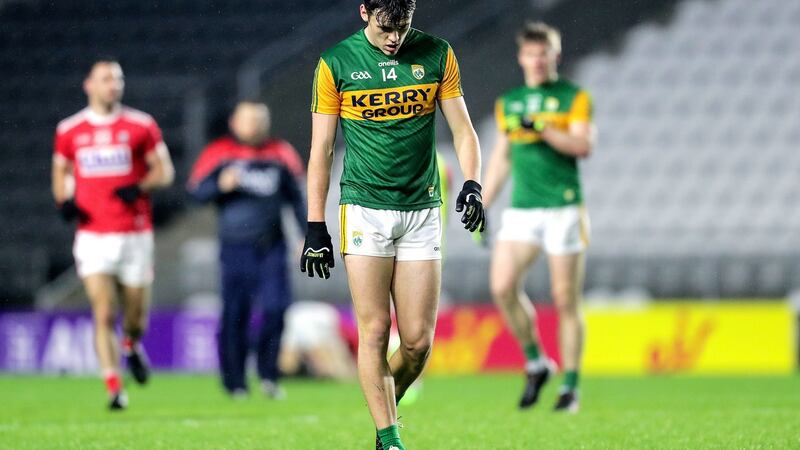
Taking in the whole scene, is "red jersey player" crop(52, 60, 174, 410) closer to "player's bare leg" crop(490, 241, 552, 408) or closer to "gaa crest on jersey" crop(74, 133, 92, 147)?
"gaa crest on jersey" crop(74, 133, 92, 147)

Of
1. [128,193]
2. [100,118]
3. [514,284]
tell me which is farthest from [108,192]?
[514,284]

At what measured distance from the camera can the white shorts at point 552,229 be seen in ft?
29.7

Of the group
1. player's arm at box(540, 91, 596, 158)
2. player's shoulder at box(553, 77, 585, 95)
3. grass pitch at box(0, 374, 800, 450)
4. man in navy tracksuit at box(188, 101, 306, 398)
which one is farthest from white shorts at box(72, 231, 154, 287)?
player's shoulder at box(553, 77, 585, 95)

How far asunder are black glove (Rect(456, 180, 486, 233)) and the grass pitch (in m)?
1.35

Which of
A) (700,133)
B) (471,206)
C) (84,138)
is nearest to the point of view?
(471,206)

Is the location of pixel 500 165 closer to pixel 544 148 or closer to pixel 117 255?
pixel 544 148

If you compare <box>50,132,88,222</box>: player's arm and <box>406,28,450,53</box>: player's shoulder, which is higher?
<box>406,28,450,53</box>: player's shoulder

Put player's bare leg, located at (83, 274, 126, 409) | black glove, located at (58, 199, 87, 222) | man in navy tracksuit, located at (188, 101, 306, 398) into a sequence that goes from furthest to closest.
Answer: man in navy tracksuit, located at (188, 101, 306, 398), black glove, located at (58, 199, 87, 222), player's bare leg, located at (83, 274, 126, 409)

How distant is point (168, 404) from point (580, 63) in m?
12.1

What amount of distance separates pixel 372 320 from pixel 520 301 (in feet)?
11.6

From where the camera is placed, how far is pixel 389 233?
582 cm

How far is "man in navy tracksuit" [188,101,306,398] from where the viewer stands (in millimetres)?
11242

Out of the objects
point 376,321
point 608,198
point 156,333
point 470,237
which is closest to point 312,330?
point 156,333

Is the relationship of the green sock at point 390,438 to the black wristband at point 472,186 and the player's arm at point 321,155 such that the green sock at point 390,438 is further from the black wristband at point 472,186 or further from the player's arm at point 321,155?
the black wristband at point 472,186
